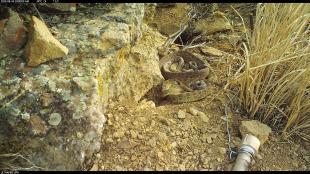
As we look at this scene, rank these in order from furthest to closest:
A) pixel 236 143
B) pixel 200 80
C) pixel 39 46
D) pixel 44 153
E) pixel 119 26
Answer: pixel 200 80
pixel 119 26
pixel 236 143
pixel 39 46
pixel 44 153

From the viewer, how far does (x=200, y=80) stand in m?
2.55

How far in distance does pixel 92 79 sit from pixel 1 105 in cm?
42

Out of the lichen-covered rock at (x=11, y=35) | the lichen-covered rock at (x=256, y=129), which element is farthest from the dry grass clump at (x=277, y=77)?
the lichen-covered rock at (x=11, y=35)

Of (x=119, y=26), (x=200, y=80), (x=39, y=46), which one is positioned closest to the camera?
(x=39, y=46)

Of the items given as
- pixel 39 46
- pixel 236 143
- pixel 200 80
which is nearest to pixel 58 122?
pixel 39 46

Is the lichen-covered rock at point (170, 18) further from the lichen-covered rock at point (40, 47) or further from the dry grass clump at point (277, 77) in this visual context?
the lichen-covered rock at point (40, 47)

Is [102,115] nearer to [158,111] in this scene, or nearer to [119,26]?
Result: [158,111]

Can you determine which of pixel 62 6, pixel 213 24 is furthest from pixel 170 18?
pixel 62 6

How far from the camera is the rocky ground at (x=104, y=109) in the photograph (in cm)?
179

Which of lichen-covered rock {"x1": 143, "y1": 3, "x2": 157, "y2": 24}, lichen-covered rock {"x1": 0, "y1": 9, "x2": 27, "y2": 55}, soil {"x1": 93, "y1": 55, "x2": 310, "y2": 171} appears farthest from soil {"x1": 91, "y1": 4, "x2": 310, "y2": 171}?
lichen-covered rock {"x1": 143, "y1": 3, "x2": 157, "y2": 24}

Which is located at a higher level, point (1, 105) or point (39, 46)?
point (39, 46)

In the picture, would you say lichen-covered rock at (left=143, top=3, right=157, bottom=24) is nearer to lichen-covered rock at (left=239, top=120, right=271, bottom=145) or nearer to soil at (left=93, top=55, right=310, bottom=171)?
soil at (left=93, top=55, right=310, bottom=171)

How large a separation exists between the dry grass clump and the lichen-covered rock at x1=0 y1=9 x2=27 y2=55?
114cm

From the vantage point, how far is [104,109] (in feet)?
6.47
